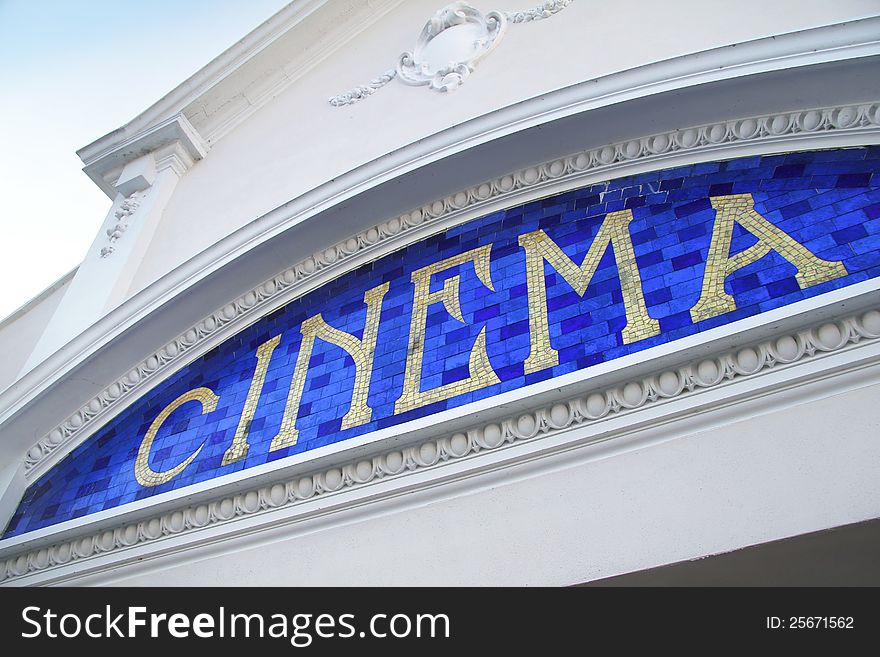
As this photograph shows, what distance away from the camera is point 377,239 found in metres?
4.89

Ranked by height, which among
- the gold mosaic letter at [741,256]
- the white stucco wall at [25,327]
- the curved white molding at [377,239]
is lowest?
the gold mosaic letter at [741,256]

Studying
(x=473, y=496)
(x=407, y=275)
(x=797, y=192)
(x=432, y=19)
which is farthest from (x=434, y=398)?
(x=432, y=19)

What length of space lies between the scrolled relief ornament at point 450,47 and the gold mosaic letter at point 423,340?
134cm

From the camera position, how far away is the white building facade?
306 centimetres

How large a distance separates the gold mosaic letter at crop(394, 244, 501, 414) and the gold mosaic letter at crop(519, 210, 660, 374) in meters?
0.20

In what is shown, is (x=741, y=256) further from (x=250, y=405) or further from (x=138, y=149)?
(x=138, y=149)

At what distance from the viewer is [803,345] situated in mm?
3049

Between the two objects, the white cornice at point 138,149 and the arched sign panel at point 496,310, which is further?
the white cornice at point 138,149

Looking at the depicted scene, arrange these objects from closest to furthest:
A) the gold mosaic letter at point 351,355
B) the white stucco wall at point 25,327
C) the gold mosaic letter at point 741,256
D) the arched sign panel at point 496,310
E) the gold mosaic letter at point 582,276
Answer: the gold mosaic letter at point 741,256 < the arched sign panel at point 496,310 < the gold mosaic letter at point 582,276 < the gold mosaic letter at point 351,355 < the white stucco wall at point 25,327

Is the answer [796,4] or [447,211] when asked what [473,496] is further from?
[796,4]

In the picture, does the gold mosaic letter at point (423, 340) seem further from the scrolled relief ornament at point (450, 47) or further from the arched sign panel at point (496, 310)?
the scrolled relief ornament at point (450, 47)

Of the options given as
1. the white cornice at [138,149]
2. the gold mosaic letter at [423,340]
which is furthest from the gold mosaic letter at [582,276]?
the white cornice at [138,149]

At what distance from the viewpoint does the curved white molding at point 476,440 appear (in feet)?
10.0
